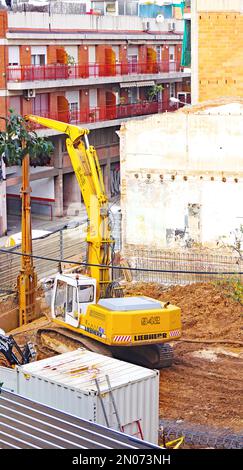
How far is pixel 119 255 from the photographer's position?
33.3 m

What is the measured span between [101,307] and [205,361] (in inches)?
145

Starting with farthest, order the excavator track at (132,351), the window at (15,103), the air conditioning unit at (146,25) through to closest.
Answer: the air conditioning unit at (146,25), the window at (15,103), the excavator track at (132,351)

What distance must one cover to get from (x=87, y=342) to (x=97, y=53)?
30.8 metres

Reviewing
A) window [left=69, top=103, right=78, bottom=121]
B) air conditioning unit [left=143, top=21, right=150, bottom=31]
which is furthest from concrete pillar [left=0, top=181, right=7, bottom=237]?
air conditioning unit [left=143, top=21, right=150, bottom=31]

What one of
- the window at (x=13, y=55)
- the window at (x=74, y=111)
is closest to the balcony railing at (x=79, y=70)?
the window at (x=13, y=55)

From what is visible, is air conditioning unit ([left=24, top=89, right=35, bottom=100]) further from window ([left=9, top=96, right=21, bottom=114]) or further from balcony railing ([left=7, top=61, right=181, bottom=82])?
balcony railing ([left=7, top=61, right=181, bottom=82])

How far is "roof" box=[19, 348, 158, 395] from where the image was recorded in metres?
16.7

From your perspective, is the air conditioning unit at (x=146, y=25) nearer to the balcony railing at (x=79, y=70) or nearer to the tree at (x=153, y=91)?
the balcony railing at (x=79, y=70)

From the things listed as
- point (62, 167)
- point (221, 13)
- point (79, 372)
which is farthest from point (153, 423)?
point (62, 167)

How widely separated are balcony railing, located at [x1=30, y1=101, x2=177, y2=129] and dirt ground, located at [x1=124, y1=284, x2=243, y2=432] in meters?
17.3

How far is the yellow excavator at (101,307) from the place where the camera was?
21.5m

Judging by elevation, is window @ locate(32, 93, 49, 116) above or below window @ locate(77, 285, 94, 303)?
above

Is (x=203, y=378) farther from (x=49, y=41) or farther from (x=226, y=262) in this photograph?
(x=49, y=41)

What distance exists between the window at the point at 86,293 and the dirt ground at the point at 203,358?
75.1 inches
